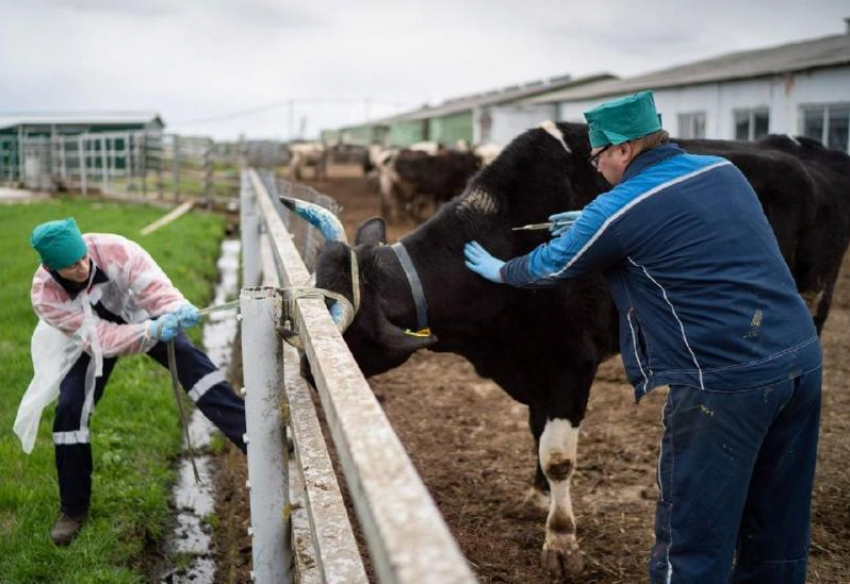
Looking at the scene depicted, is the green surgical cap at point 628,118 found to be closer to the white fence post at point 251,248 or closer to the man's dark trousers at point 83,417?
the man's dark trousers at point 83,417

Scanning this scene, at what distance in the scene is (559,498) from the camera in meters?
4.08

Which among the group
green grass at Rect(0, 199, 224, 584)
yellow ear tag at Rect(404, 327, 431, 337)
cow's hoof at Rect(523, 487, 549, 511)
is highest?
yellow ear tag at Rect(404, 327, 431, 337)

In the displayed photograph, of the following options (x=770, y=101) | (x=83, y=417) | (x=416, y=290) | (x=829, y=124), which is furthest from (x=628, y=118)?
(x=770, y=101)

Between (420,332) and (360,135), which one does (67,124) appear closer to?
(360,135)

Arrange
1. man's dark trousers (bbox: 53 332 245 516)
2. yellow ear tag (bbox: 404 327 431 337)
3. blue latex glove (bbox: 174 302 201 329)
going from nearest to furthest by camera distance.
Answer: yellow ear tag (bbox: 404 327 431 337), blue latex glove (bbox: 174 302 201 329), man's dark trousers (bbox: 53 332 245 516)

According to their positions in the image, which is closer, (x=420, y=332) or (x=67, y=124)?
(x=420, y=332)

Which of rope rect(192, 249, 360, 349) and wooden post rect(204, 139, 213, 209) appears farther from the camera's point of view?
wooden post rect(204, 139, 213, 209)

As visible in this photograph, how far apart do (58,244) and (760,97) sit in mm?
14038

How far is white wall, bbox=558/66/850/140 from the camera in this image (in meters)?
13.2

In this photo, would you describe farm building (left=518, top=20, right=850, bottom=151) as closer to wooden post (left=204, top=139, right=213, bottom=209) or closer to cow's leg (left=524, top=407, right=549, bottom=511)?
cow's leg (left=524, top=407, right=549, bottom=511)

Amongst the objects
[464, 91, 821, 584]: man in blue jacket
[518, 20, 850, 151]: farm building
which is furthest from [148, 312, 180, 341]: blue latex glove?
[518, 20, 850, 151]: farm building

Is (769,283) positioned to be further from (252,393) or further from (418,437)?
(418,437)

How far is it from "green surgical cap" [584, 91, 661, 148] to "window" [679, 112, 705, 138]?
590 inches

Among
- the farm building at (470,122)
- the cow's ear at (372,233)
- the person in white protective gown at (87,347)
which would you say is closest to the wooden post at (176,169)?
the farm building at (470,122)
